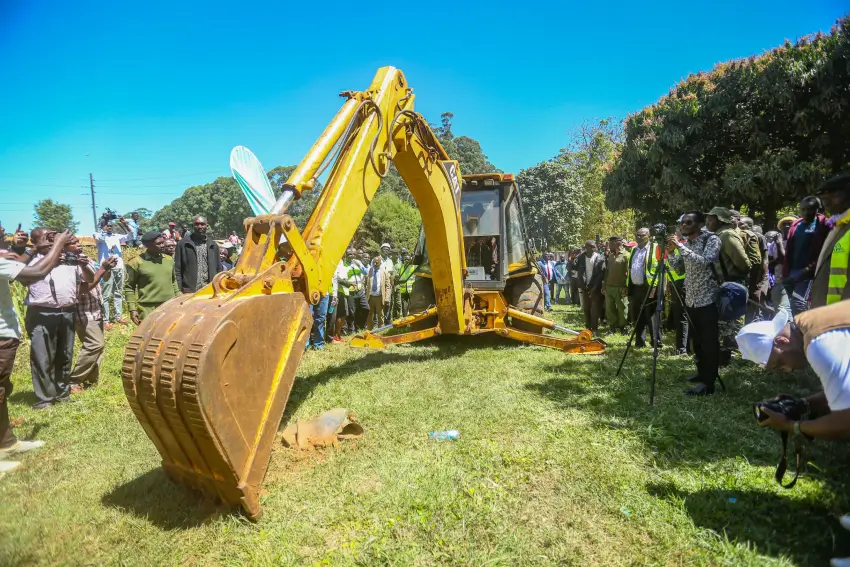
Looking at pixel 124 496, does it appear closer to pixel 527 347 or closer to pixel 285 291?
pixel 285 291

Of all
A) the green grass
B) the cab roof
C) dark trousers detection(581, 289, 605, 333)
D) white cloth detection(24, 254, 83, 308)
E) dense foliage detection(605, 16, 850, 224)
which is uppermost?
dense foliage detection(605, 16, 850, 224)

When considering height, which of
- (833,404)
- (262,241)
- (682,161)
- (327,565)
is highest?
(682,161)

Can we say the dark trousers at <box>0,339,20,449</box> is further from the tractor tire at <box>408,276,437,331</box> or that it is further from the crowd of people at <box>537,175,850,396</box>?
the crowd of people at <box>537,175,850,396</box>

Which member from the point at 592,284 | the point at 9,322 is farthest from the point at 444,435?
the point at 592,284

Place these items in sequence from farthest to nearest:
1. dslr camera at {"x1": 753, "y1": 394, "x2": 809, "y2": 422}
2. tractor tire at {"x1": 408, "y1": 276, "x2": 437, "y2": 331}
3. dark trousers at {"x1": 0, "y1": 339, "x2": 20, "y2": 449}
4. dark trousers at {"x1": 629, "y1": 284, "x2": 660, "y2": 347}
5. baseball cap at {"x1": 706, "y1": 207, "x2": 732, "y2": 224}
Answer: tractor tire at {"x1": 408, "y1": 276, "x2": 437, "y2": 331} → dark trousers at {"x1": 629, "y1": 284, "x2": 660, "y2": 347} → baseball cap at {"x1": 706, "y1": 207, "x2": 732, "y2": 224} → dark trousers at {"x1": 0, "y1": 339, "x2": 20, "y2": 449} → dslr camera at {"x1": 753, "y1": 394, "x2": 809, "y2": 422}

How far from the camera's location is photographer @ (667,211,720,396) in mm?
4824

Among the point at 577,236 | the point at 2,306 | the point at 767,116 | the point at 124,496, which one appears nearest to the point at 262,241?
the point at 124,496

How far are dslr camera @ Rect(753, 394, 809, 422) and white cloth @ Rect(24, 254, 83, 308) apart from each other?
678 cm

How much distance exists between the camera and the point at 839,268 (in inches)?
135

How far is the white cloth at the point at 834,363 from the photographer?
194 centimetres

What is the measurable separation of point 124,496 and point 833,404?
4093 mm

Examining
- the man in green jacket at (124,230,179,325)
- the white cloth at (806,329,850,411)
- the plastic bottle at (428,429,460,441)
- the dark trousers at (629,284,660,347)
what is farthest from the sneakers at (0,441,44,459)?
the dark trousers at (629,284,660,347)

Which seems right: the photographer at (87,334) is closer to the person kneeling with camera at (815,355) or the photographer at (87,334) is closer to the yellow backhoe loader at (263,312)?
the yellow backhoe loader at (263,312)

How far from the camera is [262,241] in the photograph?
3.28m
